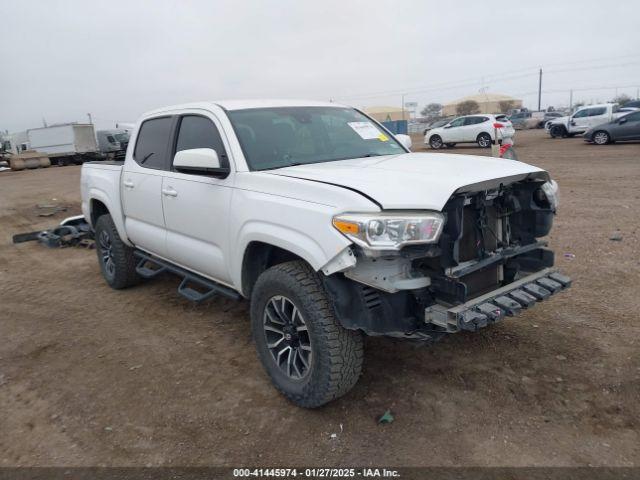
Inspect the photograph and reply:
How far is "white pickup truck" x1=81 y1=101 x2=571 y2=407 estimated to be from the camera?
277cm

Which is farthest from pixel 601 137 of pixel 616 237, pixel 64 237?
pixel 64 237

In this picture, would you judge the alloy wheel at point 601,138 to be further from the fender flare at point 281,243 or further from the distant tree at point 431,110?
the distant tree at point 431,110

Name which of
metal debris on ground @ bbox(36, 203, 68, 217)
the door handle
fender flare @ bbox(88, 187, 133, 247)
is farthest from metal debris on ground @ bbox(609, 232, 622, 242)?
metal debris on ground @ bbox(36, 203, 68, 217)

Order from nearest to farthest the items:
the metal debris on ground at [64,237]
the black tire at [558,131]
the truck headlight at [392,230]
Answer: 1. the truck headlight at [392,230]
2. the metal debris on ground at [64,237]
3. the black tire at [558,131]

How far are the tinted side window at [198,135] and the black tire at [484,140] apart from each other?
812 inches

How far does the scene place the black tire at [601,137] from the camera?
69.1ft

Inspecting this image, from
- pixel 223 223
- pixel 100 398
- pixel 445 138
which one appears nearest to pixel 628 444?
pixel 223 223

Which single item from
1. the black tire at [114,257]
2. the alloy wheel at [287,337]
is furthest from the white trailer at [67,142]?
the alloy wheel at [287,337]

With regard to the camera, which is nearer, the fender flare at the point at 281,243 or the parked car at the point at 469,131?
the fender flare at the point at 281,243

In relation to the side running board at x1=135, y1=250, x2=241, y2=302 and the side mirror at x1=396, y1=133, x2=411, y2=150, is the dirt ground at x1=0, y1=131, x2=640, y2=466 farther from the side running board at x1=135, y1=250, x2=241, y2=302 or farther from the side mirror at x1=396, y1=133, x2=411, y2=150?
the side mirror at x1=396, y1=133, x2=411, y2=150

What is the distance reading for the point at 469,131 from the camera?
23828 mm

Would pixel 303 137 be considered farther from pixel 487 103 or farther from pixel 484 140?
pixel 487 103

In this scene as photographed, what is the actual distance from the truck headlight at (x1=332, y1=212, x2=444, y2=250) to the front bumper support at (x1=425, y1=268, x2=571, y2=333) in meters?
0.43

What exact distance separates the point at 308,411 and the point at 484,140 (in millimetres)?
21921
